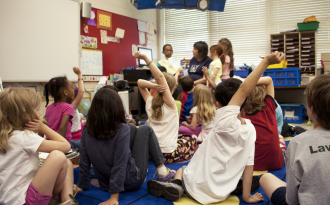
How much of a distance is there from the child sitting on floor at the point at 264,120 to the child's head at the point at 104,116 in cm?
96

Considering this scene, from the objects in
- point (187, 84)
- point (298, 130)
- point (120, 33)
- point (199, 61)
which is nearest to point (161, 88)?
point (187, 84)

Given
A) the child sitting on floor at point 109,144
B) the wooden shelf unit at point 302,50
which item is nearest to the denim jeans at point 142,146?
the child sitting on floor at point 109,144

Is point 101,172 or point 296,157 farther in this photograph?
point 101,172

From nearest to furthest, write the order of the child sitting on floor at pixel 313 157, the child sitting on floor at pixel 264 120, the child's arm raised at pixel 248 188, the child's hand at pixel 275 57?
the child sitting on floor at pixel 313 157
the child's hand at pixel 275 57
the child's arm raised at pixel 248 188
the child sitting on floor at pixel 264 120

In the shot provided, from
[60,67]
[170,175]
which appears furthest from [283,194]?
[60,67]

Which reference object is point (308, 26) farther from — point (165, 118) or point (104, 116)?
point (104, 116)

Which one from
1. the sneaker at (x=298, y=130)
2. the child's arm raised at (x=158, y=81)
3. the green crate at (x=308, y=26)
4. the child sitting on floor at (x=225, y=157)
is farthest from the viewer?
the green crate at (x=308, y=26)

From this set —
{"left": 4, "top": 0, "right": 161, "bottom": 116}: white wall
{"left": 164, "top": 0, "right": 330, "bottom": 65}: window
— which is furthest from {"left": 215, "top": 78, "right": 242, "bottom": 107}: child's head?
{"left": 164, "top": 0, "right": 330, "bottom": 65}: window

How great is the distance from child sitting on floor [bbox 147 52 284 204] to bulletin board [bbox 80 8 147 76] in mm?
3610

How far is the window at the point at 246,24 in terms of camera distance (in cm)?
477

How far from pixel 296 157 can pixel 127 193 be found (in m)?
1.06

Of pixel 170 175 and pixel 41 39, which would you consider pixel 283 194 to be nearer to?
pixel 170 175

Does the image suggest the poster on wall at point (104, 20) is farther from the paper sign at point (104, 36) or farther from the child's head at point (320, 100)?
the child's head at point (320, 100)

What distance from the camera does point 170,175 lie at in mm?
1703
